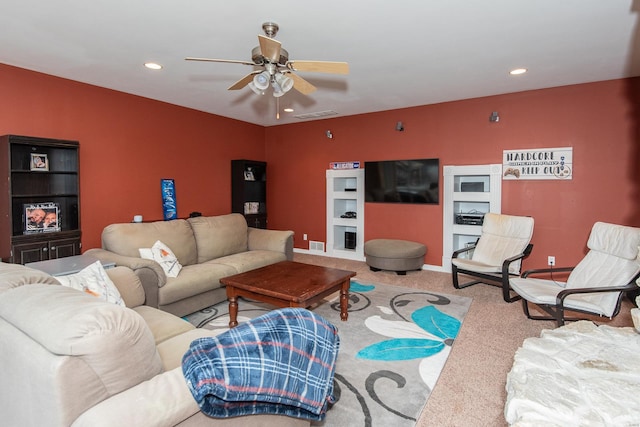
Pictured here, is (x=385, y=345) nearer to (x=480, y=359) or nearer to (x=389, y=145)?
(x=480, y=359)

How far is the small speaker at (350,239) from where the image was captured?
6238 millimetres

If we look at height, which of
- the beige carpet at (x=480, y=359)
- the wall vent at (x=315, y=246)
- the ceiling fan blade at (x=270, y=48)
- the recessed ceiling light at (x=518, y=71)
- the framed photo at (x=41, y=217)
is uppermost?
the recessed ceiling light at (x=518, y=71)

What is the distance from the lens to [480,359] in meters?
2.59

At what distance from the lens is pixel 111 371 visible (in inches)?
43.3

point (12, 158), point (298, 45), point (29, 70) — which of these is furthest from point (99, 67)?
point (298, 45)

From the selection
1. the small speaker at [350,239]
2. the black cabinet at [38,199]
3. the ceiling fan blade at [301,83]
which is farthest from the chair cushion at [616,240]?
the black cabinet at [38,199]

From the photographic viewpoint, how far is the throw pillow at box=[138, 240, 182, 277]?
3371 millimetres

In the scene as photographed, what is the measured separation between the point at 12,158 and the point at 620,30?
5.76 meters

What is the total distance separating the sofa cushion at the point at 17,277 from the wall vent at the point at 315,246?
495cm

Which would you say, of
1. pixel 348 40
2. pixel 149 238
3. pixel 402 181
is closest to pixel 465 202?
pixel 402 181

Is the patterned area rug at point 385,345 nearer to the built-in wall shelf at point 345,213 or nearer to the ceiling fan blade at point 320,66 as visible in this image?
the built-in wall shelf at point 345,213

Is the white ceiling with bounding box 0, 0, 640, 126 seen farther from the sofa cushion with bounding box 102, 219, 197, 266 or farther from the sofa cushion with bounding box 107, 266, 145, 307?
the sofa cushion with bounding box 107, 266, 145, 307

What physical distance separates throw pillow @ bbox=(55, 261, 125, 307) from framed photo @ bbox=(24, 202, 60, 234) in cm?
210

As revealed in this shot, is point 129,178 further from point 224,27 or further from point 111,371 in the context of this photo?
point 111,371
